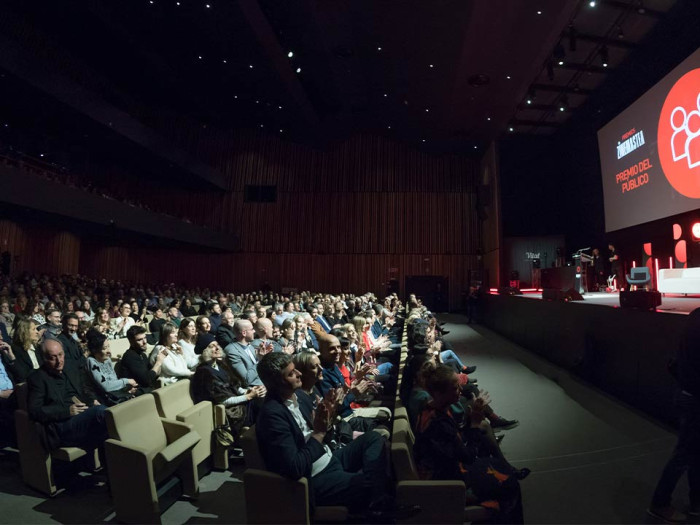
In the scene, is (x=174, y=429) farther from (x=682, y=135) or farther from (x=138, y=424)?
(x=682, y=135)

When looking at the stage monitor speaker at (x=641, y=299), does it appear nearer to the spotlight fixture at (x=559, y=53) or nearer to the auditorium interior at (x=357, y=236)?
the auditorium interior at (x=357, y=236)

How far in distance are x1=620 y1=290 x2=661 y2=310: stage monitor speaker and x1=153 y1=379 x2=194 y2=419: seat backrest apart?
3987 mm

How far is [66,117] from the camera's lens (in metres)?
10.5

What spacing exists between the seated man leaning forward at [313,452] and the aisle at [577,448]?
0.99 metres

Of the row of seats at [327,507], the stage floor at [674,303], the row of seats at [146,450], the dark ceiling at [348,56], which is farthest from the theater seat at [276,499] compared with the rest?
the dark ceiling at [348,56]

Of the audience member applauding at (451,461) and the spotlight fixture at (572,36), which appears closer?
the audience member applauding at (451,461)

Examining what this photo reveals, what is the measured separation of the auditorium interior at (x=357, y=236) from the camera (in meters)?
2.51

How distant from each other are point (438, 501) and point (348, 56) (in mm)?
10763

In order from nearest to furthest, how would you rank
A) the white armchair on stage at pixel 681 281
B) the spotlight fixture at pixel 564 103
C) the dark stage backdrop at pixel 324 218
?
the white armchair on stage at pixel 681 281 < the spotlight fixture at pixel 564 103 < the dark stage backdrop at pixel 324 218

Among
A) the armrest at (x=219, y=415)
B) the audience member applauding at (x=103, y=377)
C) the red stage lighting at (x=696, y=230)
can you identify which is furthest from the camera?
the red stage lighting at (x=696, y=230)

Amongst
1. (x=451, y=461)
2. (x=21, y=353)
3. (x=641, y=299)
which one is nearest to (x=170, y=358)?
(x=21, y=353)

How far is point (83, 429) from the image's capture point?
8.58 feet

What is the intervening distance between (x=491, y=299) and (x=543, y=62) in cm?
572

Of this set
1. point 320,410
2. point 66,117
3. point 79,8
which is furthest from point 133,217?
point 320,410
